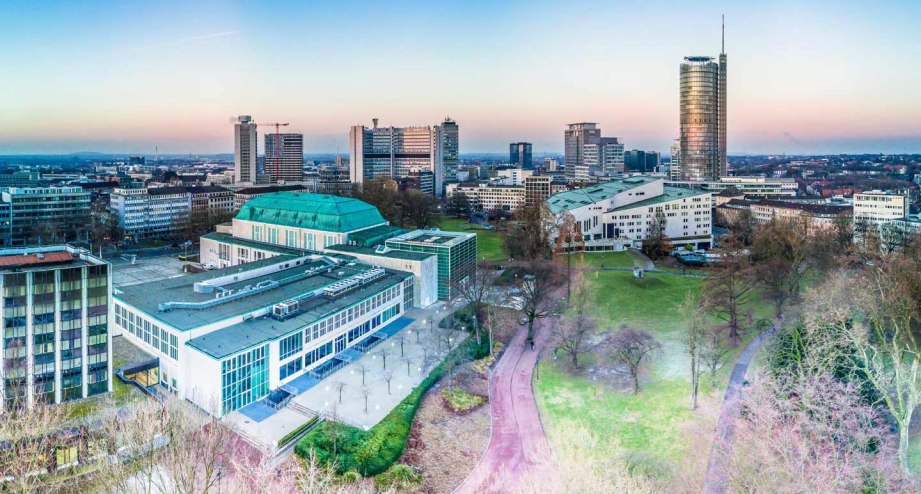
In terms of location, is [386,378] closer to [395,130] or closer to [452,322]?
[452,322]

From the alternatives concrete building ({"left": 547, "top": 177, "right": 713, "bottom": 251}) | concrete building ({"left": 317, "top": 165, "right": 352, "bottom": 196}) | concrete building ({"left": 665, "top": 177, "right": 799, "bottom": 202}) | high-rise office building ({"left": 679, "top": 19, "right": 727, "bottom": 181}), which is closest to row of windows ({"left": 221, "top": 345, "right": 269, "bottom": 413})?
concrete building ({"left": 547, "top": 177, "right": 713, "bottom": 251})

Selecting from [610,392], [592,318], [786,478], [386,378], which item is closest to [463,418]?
[386,378]

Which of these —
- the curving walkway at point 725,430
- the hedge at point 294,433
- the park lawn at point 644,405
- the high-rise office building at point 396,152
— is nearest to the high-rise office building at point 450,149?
the high-rise office building at point 396,152

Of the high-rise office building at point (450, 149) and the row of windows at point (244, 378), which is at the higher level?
the high-rise office building at point (450, 149)

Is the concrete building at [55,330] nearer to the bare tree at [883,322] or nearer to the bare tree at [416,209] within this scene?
the bare tree at [883,322]

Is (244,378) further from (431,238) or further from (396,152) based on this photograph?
(396,152)

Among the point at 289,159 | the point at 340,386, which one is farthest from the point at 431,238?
the point at 289,159
